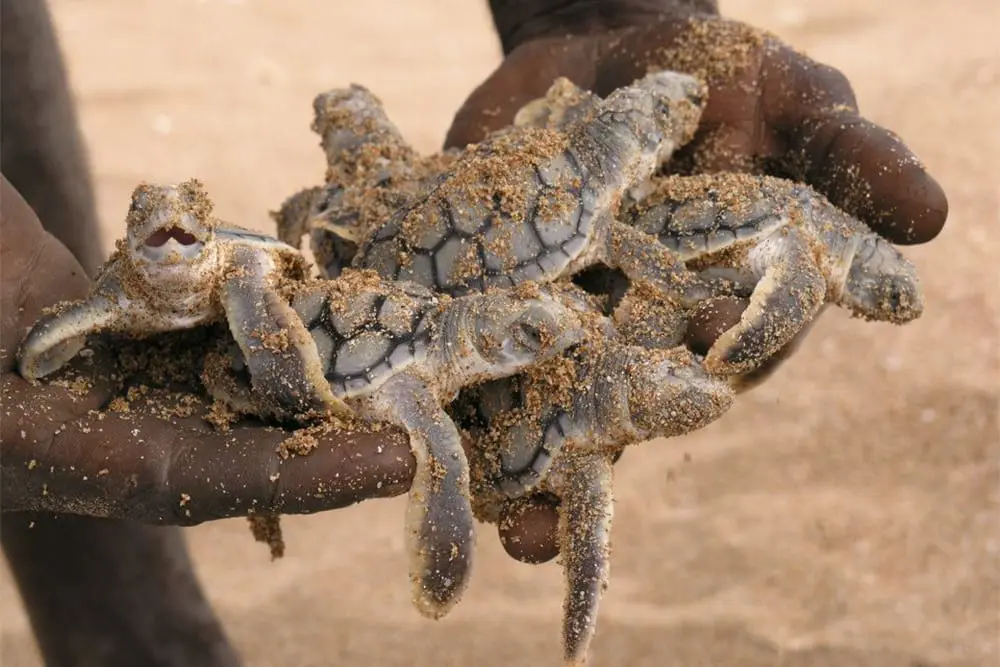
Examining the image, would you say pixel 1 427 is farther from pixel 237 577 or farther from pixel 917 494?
pixel 917 494

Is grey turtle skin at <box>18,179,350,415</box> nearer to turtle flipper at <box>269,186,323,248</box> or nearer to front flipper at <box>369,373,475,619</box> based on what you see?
front flipper at <box>369,373,475,619</box>

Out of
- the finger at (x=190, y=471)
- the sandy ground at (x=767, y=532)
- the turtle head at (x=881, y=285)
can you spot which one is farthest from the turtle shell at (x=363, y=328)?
the sandy ground at (x=767, y=532)

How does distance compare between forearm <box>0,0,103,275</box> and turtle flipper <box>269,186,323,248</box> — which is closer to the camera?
turtle flipper <box>269,186,323,248</box>

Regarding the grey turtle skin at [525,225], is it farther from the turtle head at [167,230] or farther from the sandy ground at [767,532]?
the sandy ground at [767,532]

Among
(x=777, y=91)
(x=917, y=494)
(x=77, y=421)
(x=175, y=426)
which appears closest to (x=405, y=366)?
(x=175, y=426)

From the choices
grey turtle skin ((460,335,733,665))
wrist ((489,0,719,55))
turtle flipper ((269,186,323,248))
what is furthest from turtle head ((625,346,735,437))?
wrist ((489,0,719,55))

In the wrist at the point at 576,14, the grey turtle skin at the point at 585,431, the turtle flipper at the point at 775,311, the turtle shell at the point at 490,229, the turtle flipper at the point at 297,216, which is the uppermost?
the wrist at the point at 576,14
